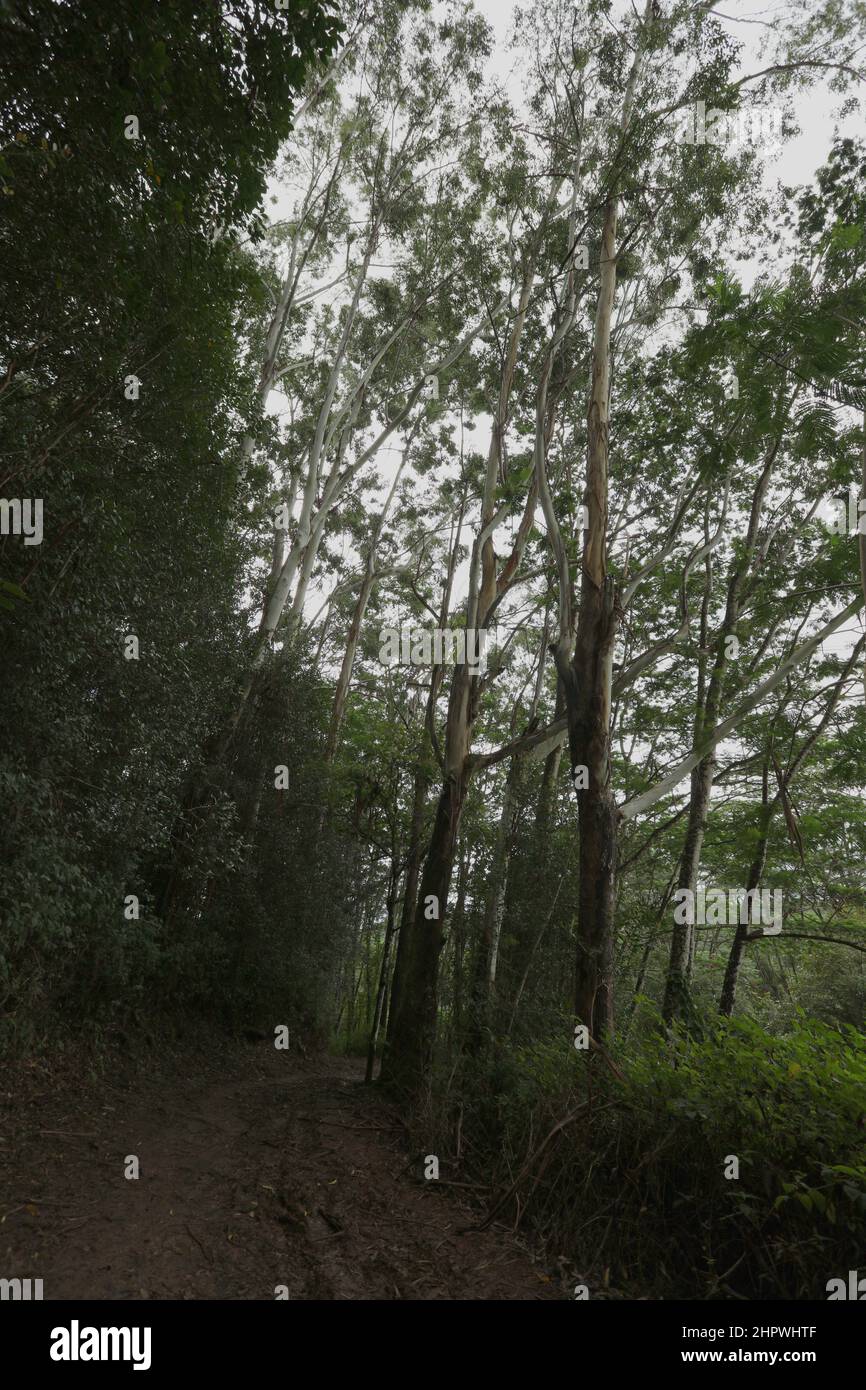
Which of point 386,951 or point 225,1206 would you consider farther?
point 386,951

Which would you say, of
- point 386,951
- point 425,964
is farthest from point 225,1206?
point 386,951

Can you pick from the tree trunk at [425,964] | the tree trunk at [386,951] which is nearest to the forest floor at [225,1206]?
the tree trunk at [425,964]

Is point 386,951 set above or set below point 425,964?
below

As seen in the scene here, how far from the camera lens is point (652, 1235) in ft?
12.6

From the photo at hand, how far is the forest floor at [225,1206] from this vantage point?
374 cm

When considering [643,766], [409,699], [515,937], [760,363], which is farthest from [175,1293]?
[409,699]

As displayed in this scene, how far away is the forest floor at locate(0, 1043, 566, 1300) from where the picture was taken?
3.74 meters

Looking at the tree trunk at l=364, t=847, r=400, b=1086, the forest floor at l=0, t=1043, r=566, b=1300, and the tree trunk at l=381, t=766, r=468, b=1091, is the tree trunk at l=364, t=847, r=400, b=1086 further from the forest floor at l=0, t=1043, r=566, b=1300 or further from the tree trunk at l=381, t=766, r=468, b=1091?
the forest floor at l=0, t=1043, r=566, b=1300

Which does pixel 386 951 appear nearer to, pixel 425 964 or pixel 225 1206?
pixel 425 964

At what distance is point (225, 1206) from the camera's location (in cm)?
468

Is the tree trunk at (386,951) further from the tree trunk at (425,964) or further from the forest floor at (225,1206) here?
the forest floor at (225,1206)

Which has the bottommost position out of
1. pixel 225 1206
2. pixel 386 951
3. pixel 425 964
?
pixel 225 1206

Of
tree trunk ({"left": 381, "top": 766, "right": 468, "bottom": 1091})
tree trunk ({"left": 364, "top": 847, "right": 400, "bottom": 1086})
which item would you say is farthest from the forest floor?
tree trunk ({"left": 364, "top": 847, "right": 400, "bottom": 1086})
